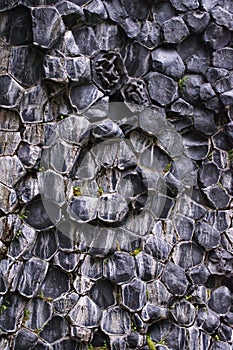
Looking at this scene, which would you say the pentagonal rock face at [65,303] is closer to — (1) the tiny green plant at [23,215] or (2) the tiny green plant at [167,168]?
(1) the tiny green plant at [23,215]

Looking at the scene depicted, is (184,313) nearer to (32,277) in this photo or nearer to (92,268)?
(92,268)

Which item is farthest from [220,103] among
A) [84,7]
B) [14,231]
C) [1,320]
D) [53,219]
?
[1,320]

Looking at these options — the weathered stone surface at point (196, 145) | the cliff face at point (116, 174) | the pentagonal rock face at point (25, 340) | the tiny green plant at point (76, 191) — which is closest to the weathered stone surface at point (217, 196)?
the cliff face at point (116, 174)

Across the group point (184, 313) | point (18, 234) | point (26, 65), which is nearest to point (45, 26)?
point (26, 65)

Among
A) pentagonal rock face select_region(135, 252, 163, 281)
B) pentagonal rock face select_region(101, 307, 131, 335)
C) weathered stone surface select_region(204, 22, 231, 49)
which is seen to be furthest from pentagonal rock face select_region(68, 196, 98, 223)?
weathered stone surface select_region(204, 22, 231, 49)

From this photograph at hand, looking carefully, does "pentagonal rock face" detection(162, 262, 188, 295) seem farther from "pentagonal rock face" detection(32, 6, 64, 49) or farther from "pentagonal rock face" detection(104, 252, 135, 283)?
"pentagonal rock face" detection(32, 6, 64, 49)

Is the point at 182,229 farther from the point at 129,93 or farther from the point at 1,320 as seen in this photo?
the point at 1,320
